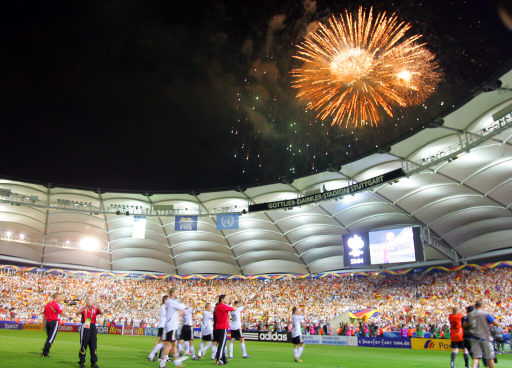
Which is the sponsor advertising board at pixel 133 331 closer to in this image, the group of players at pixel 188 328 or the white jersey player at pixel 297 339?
the group of players at pixel 188 328

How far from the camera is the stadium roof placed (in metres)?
30.2

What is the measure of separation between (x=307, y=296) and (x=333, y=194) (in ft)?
58.3

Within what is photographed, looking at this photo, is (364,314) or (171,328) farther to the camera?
(364,314)

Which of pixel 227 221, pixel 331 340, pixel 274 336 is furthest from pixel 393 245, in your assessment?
pixel 227 221

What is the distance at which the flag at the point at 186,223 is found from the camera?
4125 centimetres

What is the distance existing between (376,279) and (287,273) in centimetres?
1234

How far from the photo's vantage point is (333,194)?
119ft

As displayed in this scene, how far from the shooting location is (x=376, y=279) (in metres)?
47.0

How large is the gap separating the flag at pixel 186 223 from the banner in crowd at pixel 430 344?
74.8 ft

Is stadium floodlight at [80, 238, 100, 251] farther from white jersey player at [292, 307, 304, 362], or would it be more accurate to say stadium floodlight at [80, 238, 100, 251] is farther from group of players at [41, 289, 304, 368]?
white jersey player at [292, 307, 304, 362]

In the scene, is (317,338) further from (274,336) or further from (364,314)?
(364,314)

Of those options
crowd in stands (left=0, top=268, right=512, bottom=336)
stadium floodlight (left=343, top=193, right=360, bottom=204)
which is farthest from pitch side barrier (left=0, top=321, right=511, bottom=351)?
stadium floodlight (left=343, top=193, right=360, bottom=204)

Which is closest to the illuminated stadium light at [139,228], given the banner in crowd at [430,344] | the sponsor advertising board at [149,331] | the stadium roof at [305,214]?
the stadium roof at [305,214]

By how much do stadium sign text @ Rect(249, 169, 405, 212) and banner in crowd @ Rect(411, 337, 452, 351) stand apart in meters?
11.9
